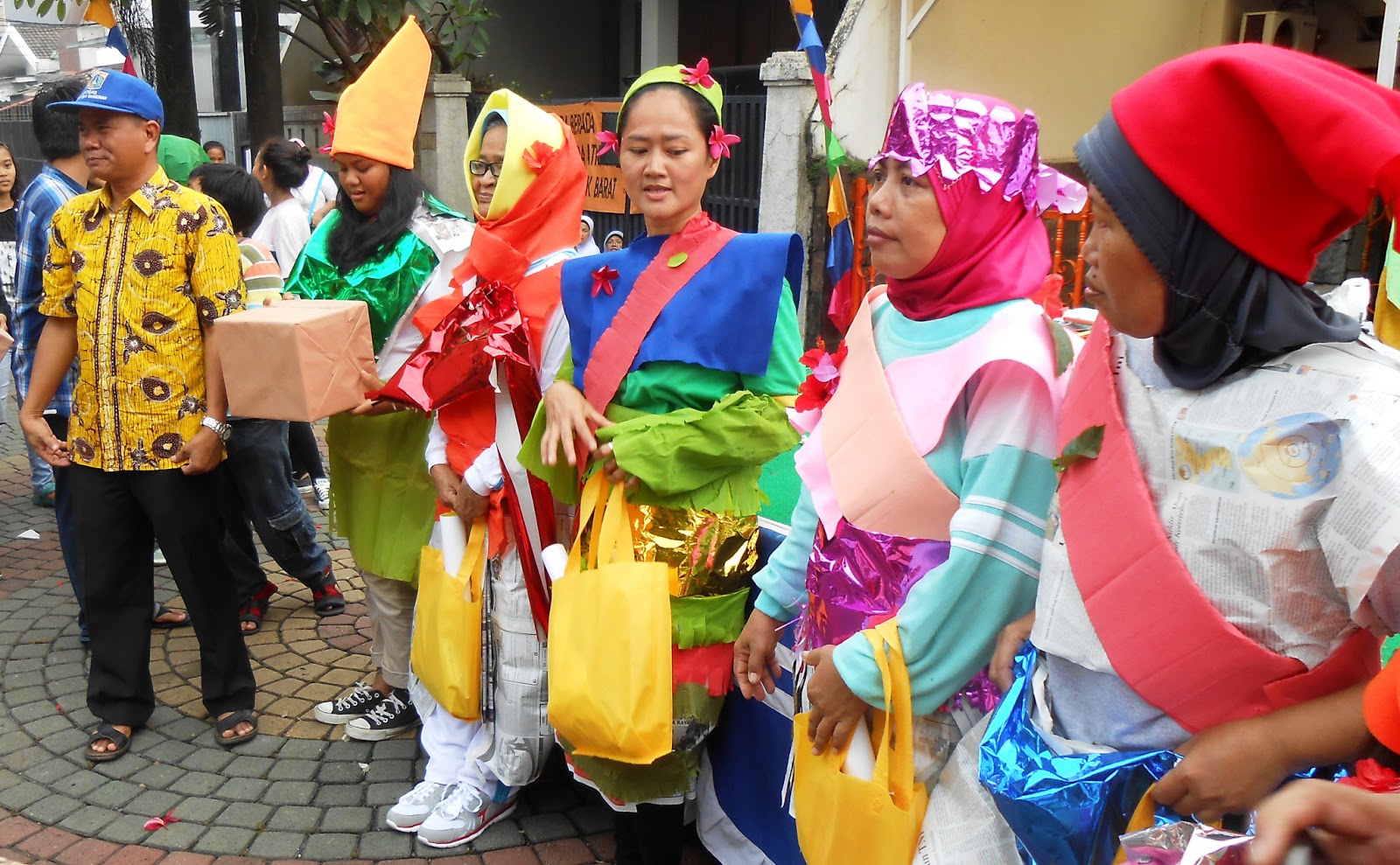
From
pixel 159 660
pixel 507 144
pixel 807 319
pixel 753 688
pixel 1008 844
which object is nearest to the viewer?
pixel 1008 844

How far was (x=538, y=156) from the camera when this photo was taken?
10.8 ft

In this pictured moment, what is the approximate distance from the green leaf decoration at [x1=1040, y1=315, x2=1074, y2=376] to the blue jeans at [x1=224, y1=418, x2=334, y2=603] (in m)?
3.73

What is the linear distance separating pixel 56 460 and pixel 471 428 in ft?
5.69

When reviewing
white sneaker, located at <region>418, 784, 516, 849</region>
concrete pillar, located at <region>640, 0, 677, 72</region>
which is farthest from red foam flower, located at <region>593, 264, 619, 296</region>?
concrete pillar, located at <region>640, 0, 677, 72</region>

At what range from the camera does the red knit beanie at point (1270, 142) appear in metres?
1.25

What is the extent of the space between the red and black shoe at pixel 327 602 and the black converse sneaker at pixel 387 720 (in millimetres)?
1146

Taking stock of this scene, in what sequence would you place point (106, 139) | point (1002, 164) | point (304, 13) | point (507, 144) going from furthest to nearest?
point (304, 13), point (106, 139), point (507, 144), point (1002, 164)

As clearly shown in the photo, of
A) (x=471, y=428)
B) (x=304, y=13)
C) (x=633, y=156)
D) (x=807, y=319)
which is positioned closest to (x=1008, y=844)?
(x=633, y=156)

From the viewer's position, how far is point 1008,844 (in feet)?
5.63

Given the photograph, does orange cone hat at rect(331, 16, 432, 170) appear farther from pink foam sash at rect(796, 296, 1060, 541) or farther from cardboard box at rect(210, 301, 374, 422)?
pink foam sash at rect(796, 296, 1060, 541)

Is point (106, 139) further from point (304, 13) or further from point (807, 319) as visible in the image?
point (304, 13)

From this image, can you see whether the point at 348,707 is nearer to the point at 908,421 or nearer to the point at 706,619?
the point at 706,619

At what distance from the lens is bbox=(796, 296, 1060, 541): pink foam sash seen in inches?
72.4

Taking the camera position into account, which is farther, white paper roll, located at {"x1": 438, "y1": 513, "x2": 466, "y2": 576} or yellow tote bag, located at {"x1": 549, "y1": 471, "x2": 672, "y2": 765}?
white paper roll, located at {"x1": 438, "y1": 513, "x2": 466, "y2": 576}
